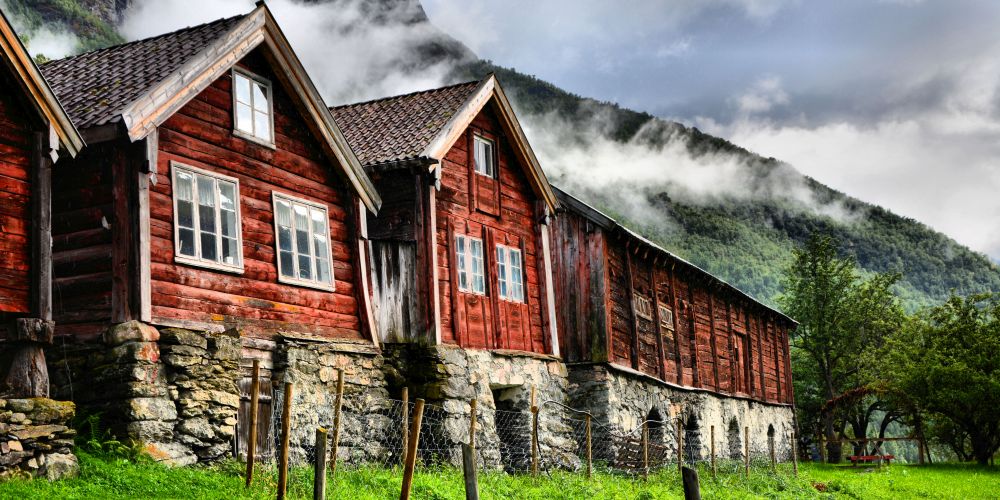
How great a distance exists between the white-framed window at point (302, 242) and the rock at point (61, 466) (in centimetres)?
516

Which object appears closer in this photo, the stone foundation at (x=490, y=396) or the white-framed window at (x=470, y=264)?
the stone foundation at (x=490, y=396)

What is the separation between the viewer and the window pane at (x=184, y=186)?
16.0 m

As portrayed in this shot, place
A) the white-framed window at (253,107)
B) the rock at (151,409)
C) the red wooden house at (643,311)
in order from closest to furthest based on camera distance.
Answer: the rock at (151,409) → the white-framed window at (253,107) → the red wooden house at (643,311)

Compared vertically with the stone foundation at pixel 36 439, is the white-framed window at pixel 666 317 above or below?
above

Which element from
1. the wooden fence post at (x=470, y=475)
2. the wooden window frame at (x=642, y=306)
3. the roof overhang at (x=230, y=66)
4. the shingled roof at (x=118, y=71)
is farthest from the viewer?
the wooden window frame at (x=642, y=306)

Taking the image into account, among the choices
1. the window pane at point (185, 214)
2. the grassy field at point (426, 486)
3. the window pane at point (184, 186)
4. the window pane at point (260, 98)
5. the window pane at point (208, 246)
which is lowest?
the grassy field at point (426, 486)

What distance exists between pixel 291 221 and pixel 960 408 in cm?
3375

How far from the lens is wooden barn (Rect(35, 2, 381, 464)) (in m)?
14.9

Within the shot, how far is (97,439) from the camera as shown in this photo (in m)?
14.3

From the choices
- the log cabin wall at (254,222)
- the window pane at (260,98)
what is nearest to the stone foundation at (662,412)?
the log cabin wall at (254,222)

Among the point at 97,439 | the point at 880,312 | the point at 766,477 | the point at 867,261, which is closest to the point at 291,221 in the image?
the point at 97,439

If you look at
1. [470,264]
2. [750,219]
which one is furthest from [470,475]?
[750,219]

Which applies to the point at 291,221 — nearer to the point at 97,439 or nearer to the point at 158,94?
the point at 158,94

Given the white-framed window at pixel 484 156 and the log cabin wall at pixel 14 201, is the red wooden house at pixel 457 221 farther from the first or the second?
the log cabin wall at pixel 14 201
